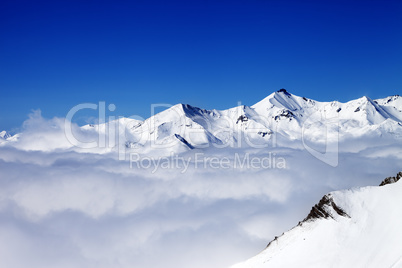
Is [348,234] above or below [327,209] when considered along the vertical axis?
below

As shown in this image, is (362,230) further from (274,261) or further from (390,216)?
(274,261)

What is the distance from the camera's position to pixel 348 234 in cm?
7369

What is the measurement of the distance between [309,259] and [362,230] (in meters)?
14.3

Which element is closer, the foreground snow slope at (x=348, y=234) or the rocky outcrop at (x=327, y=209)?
the foreground snow slope at (x=348, y=234)

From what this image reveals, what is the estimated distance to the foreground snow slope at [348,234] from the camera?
6359cm

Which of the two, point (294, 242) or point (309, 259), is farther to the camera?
point (294, 242)

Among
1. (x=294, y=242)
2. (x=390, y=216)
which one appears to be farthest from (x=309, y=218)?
(x=390, y=216)

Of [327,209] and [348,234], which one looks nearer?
[348,234]

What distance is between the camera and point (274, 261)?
83.2 meters

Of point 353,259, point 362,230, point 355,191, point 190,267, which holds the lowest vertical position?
point 190,267

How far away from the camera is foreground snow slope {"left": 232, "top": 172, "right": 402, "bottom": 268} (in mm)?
63594

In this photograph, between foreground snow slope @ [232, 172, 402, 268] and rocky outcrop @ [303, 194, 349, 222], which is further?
rocky outcrop @ [303, 194, 349, 222]

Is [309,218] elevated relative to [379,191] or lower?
lower

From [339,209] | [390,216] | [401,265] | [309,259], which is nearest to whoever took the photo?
[401,265]
